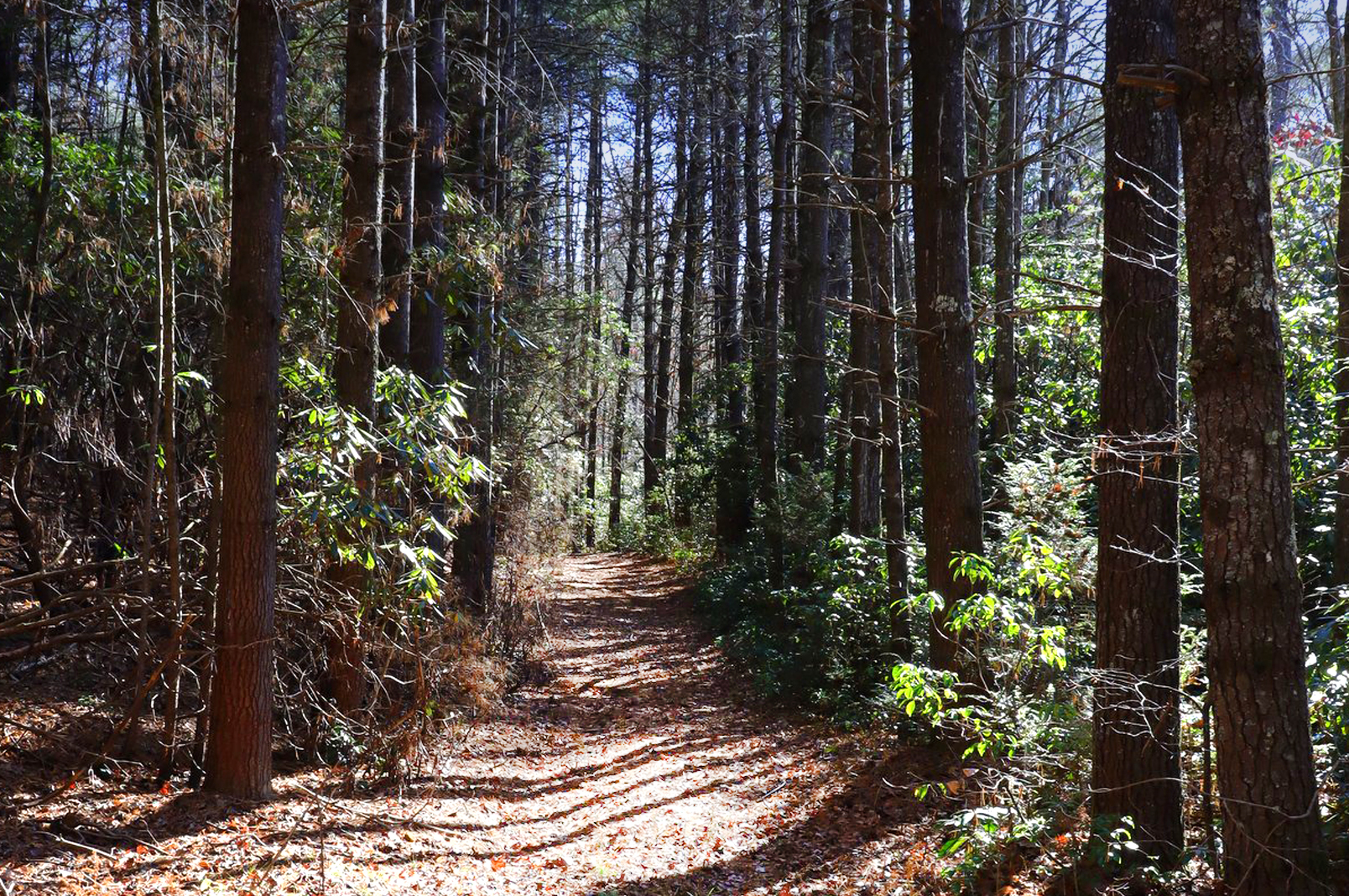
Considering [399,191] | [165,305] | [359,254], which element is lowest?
[165,305]

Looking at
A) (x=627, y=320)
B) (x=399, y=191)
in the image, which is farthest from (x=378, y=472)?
(x=627, y=320)

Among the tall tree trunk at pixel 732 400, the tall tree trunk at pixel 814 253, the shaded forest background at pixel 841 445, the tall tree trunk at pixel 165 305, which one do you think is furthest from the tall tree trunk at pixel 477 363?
the tall tree trunk at pixel 732 400

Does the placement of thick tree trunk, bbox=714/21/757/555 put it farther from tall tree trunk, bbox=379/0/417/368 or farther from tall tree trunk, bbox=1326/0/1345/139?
tall tree trunk, bbox=1326/0/1345/139

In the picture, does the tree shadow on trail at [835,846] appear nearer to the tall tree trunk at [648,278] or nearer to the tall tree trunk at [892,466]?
the tall tree trunk at [892,466]

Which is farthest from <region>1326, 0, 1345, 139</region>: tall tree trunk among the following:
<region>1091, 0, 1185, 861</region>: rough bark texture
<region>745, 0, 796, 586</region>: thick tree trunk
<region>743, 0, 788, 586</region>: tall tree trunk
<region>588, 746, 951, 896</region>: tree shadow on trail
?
<region>588, 746, 951, 896</region>: tree shadow on trail

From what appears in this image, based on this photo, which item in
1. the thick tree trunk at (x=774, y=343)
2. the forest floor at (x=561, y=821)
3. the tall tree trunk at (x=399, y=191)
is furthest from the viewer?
the thick tree trunk at (x=774, y=343)

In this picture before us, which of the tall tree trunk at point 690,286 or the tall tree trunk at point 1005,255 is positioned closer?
the tall tree trunk at point 1005,255

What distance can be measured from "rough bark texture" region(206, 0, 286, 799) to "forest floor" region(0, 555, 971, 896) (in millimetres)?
522

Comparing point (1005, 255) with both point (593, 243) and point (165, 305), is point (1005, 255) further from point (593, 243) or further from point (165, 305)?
point (593, 243)

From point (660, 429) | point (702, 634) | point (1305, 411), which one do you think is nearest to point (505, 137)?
point (702, 634)

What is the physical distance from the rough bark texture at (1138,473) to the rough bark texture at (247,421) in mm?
5140

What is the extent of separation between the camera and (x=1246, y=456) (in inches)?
158

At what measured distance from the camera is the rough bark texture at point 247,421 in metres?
5.95

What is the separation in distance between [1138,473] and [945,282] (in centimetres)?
277
